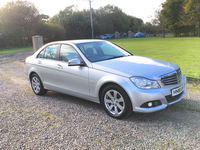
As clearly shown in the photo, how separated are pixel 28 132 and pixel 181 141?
2751 mm

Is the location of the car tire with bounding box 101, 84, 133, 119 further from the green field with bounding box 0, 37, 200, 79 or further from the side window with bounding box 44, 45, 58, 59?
the green field with bounding box 0, 37, 200, 79

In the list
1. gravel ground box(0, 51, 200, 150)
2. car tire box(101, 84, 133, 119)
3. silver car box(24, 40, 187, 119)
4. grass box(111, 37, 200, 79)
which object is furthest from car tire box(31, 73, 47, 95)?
grass box(111, 37, 200, 79)

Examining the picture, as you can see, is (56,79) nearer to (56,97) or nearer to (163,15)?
(56,97)

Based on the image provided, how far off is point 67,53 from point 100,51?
85 cm

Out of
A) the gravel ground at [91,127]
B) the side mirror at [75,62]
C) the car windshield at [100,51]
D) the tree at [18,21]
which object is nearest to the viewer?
the gravel ground at [91,127]

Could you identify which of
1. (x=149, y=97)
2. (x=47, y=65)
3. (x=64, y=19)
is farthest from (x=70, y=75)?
(x=64, y=19)

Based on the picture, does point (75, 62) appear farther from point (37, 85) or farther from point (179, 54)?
point (179, 54)

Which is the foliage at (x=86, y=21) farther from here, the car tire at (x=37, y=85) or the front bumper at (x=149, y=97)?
the front bumper at (x=149, y=97)

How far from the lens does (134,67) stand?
4.03 m

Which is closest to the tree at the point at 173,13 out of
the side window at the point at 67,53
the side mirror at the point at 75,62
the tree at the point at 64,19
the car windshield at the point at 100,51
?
the tree at the point at 64,19

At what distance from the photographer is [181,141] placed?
10.2ft

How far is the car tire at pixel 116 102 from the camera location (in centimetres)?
377

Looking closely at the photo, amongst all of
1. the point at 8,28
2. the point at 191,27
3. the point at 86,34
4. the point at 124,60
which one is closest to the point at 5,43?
the point at 8,28

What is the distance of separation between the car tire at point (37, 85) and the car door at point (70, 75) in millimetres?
939
